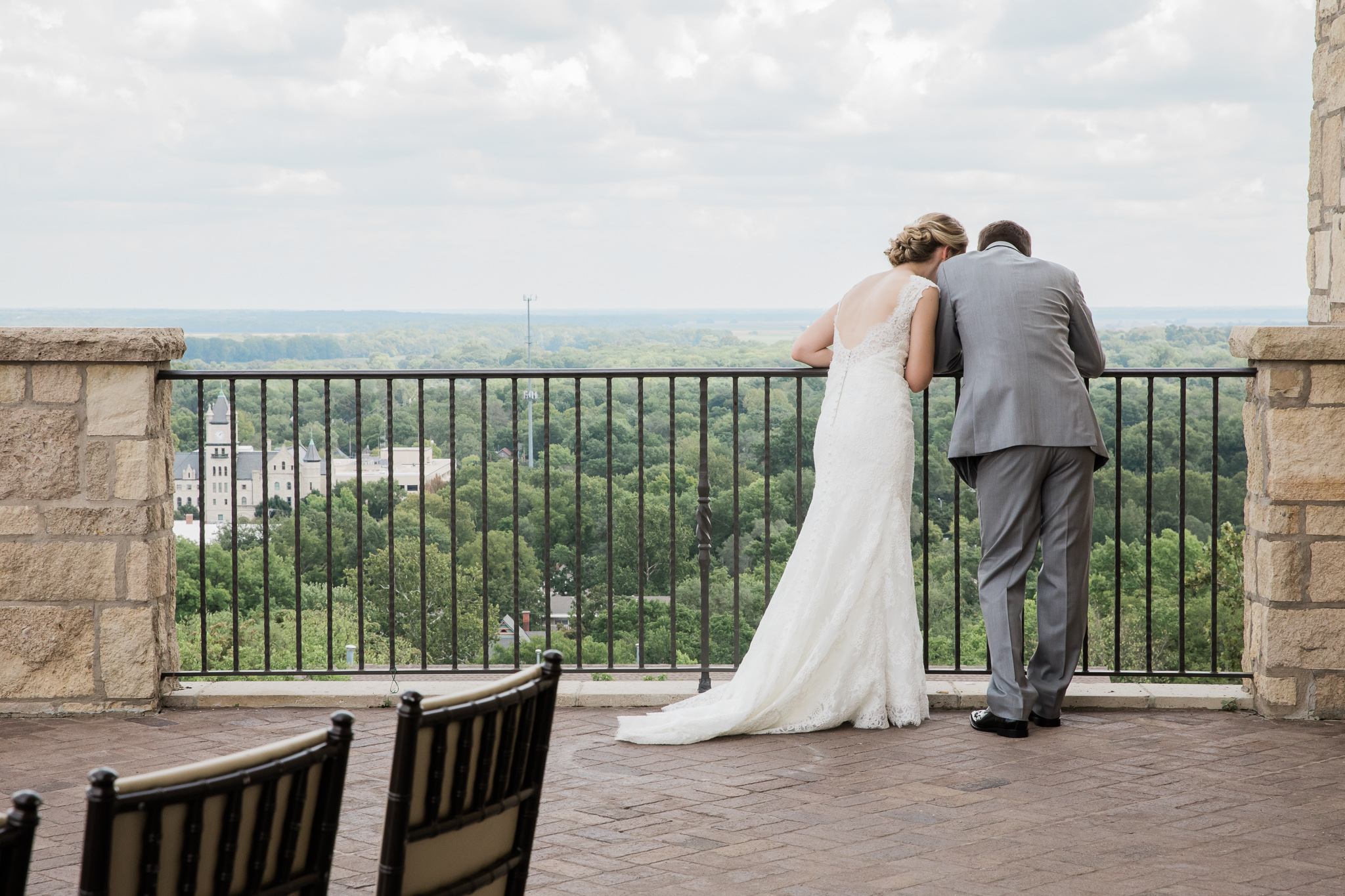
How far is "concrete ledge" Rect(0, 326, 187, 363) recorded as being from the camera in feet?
13.6

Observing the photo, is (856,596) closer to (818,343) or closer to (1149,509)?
(818,343)

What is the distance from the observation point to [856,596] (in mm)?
4105

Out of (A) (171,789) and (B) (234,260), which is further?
(B) (234,260)

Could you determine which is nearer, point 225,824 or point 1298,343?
point 225,824

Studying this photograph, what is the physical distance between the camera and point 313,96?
61406 millimetres

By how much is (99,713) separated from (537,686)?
3170 mm

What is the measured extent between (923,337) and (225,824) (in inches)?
125

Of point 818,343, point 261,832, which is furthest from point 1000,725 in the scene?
point 261,832

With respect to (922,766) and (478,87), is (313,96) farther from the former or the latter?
(922,766)

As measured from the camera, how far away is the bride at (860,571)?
4.09 meters

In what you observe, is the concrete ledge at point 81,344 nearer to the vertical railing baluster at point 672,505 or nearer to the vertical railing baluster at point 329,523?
the vertical railing baluster at point 329,523

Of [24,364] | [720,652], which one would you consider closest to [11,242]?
[720,652]

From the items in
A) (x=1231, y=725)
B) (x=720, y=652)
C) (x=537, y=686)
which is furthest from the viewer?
(x=720, y=652)

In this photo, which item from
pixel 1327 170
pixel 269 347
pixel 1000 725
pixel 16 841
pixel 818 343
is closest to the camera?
pixel 16 841
